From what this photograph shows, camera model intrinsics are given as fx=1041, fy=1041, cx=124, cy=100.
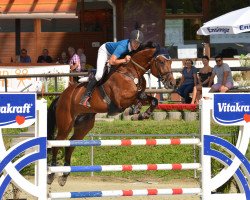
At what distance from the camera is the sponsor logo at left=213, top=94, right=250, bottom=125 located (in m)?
11.4

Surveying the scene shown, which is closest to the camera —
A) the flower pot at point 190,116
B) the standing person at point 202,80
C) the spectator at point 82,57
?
the flower pot at point 190,116

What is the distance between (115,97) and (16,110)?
4849 mm

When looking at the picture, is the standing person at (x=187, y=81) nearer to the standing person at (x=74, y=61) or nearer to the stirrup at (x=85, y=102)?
the standing person at (x=74, y=61)

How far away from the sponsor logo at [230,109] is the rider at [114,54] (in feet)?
12.9

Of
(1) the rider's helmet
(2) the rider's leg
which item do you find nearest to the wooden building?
(2) the rider's leg

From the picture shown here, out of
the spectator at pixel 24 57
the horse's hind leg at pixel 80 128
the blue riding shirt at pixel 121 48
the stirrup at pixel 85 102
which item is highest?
the blue riding shirt at pixel 121 48

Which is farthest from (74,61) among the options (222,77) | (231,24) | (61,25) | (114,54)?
(114,54)

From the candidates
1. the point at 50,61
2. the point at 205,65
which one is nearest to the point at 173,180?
the point at 205,65

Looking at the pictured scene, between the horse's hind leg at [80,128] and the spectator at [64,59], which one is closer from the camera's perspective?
the horse's hind leg at [80,128]

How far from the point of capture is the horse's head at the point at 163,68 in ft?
50.7

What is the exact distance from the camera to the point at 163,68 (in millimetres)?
15445

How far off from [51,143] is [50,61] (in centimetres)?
1564

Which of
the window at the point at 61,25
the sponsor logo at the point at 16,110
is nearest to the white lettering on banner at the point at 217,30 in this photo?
the window at the point at 61,25

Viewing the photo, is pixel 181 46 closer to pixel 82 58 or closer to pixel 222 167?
pixel 82 58
